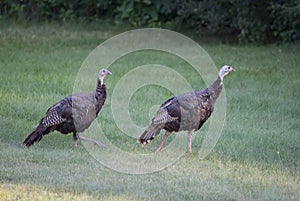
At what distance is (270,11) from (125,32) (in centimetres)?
333

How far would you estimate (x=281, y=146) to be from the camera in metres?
8.44

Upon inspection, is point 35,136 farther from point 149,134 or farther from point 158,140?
point 158,140

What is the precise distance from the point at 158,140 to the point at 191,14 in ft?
27.4

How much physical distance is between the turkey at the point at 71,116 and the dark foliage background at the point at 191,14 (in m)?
6.89

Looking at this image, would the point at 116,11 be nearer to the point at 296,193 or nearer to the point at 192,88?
the point at 192,88

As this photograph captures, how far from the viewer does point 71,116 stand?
813 cm

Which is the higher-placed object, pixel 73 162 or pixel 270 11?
pixel 270 11

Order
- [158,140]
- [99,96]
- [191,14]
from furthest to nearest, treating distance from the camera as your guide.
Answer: [191,14], [158,140], [99,96]

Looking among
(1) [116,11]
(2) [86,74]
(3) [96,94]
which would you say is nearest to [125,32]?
(1) [116,11]

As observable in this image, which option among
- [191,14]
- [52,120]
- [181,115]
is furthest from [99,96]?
[191,14]

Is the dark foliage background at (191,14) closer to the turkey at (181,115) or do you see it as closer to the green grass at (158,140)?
the green grass at (158,140)

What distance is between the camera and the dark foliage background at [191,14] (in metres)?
15.3

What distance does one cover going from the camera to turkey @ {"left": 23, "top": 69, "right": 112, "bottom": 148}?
8062mm

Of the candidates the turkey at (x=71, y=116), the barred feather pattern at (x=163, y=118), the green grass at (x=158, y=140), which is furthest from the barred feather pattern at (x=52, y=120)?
the barred feather pattern at (x=163, y=118)
